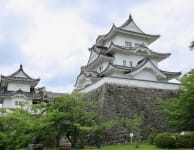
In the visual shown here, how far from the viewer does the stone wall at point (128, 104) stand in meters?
19.8

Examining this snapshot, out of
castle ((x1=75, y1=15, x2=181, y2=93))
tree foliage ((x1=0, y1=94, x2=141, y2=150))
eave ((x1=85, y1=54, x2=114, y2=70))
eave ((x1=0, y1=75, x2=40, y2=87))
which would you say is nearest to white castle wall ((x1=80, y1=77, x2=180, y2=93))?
castle ((x1=75, y1=15, x2=181, y2=93))

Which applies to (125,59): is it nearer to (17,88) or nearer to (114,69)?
(114,69)

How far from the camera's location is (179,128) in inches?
830

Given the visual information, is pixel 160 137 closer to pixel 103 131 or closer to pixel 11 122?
pixel 103 131

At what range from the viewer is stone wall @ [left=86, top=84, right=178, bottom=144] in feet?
64.9

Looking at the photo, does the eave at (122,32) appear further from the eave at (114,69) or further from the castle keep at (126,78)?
the eave at (114,69)

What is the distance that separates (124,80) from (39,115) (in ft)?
27.1

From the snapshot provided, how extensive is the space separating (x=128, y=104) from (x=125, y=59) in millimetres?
8664

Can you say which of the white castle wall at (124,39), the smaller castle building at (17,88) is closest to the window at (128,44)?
the white castle wall at (124,39)

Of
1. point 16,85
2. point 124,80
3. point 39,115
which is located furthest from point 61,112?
point 16,85

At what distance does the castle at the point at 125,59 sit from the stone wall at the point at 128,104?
1.76 m

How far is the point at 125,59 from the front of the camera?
2877 cm

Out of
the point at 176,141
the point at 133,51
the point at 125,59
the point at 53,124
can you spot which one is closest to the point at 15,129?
the point at 53,124

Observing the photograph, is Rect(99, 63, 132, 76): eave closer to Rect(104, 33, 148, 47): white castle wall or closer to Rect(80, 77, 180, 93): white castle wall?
Rect(80, 77, 180, 93): white castle wall
